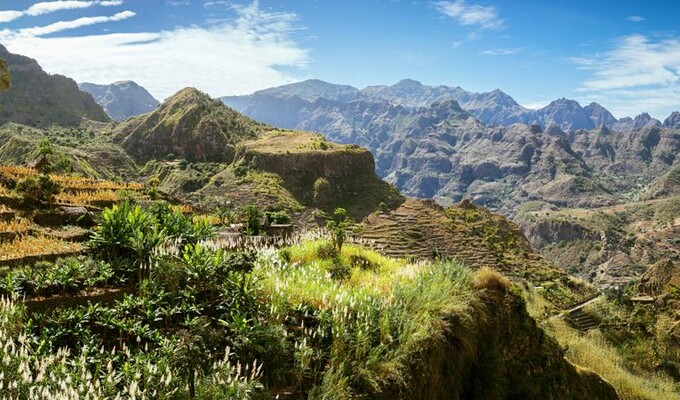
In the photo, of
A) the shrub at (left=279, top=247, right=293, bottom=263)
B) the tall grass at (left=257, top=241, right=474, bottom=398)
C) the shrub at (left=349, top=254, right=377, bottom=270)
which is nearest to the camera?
the tall grass at (left=257, top=241, right=474, bottom=398)

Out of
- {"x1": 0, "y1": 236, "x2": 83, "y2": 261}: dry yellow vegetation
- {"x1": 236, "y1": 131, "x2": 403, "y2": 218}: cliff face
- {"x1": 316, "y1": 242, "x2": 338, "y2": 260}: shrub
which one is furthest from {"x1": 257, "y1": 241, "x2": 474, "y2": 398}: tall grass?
{"x1": 236, "y1": 131, "x2": 403, "y2": 218}: cliff face

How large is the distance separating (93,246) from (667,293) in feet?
151

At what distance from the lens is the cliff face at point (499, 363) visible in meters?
9.36

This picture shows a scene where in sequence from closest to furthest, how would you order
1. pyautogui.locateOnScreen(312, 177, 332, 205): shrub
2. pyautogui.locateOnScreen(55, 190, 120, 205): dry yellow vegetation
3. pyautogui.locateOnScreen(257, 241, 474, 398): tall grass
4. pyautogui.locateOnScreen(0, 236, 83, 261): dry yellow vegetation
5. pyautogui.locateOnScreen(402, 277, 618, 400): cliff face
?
pyautogui.locateOnScreen(257, 241, 474, 398): tall grass
pyautogui.locateOnScreen(402, 277, 618, 400): cliff face
pyautogui.locateOnScreen(0, 236, 83, 261): dry yellow vegetation
pyautogui.locateOnScreen(55, 190, 120, 205): dry yellow vegetation
pyautogui.locateOnScreen(312, 177, 332, 205): shrub

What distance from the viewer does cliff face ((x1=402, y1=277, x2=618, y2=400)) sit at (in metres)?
9.36

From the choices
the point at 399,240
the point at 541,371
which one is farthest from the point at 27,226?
the point at 399,240

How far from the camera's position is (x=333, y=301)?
9.55 meters

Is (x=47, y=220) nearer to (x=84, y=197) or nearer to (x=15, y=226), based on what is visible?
(x=15, y=226)

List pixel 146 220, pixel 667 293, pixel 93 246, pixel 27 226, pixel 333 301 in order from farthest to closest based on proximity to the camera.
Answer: pixel 667 293, pixel 27 226, pixel 146 220, pixel 93 246, pixel 333 301

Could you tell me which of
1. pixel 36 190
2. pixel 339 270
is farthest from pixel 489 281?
pixel 36 190

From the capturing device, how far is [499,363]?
11.0 m

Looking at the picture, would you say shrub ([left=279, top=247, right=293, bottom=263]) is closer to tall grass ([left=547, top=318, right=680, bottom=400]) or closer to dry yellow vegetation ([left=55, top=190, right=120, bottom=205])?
tall grass ([left=547, top=318, right=680, bottom=400])

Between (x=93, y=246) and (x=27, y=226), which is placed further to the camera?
(x=27, y=226)

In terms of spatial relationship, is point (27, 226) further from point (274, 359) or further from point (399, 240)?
point (399, 240)
